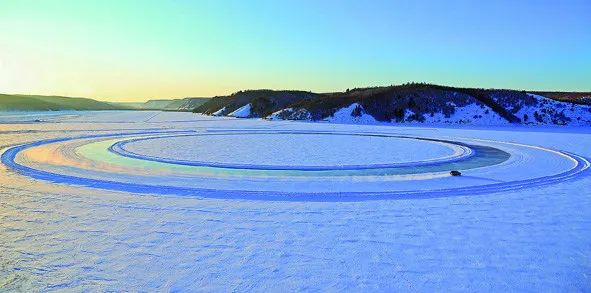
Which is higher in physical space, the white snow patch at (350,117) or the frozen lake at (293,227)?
the white snow patch at (350,117)

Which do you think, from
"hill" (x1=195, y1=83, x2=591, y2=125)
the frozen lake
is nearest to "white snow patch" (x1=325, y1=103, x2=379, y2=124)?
"hill" (x1=195, y1=83, x2=591, y2=125)

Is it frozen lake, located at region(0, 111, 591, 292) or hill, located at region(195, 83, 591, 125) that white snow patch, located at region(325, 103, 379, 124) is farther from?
frozen lake, located at region(0, 111, 591, 292)

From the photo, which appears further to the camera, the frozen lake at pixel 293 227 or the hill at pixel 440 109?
the hill at pixel 440 109

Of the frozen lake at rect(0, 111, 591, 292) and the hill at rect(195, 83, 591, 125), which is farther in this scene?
the hill at rect(195, 83, 591, 125)

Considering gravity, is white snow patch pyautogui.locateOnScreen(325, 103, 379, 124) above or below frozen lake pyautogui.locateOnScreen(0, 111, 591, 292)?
above

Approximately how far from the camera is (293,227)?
23.7 ft

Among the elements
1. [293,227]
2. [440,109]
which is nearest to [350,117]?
[440,109]

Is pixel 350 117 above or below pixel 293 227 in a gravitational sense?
above

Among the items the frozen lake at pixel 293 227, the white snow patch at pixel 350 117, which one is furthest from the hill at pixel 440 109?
the frozen lake at pixel 293 227

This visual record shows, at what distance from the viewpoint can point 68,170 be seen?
42.5 ft

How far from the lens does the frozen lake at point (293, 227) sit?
16.8 feet

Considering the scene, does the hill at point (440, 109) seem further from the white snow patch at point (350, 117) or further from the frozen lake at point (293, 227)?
the frozen lake at point (293, 227)

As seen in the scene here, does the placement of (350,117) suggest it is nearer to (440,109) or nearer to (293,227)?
(440,109)

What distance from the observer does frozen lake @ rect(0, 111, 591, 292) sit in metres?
5.13
